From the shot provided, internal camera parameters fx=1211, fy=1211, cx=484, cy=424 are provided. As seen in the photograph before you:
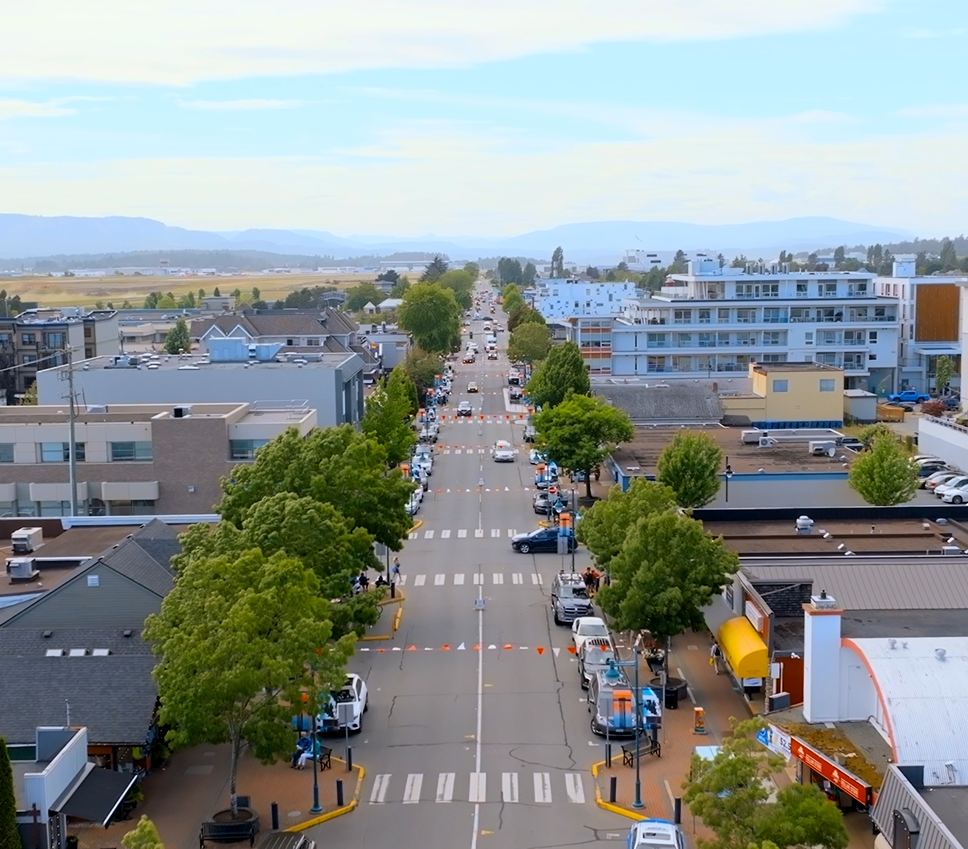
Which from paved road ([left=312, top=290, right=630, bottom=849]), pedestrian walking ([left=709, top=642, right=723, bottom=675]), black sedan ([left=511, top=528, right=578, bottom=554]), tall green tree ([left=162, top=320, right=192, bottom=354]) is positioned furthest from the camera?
tall green tree ([left=162, top=320, right=192, bottom=354])

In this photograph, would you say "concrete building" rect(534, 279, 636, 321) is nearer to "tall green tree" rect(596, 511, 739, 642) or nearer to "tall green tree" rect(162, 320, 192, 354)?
"tall green tree" rect(162, 320, 192, 354)

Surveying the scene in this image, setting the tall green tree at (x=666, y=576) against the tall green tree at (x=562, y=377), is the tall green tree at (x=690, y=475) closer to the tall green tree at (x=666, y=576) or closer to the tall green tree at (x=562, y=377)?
the tall green tree at (x=666, y=576)

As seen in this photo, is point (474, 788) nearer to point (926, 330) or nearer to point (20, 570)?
point (20, 570)

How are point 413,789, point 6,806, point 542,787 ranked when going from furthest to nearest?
point 413,789
point 542,787
point 6,806

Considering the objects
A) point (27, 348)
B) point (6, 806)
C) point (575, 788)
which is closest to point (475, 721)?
point (575, 788)

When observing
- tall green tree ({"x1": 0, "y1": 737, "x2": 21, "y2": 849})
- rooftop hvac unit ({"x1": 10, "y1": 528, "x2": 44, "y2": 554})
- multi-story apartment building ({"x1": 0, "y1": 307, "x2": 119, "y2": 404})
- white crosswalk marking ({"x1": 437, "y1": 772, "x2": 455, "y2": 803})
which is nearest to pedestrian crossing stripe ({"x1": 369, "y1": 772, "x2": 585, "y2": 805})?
white crosswalk marking ({"x1": 437, "y1": 772, "x2": 455, "y2": 803})

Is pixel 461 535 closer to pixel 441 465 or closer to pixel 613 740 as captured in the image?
pixel 441 465

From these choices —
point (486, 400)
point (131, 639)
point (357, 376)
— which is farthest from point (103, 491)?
point (486, 400)
